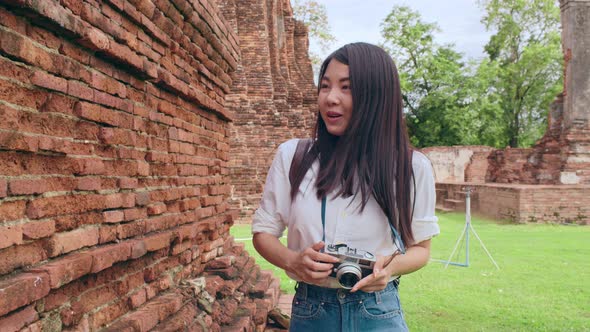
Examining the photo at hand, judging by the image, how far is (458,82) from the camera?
30141 mm

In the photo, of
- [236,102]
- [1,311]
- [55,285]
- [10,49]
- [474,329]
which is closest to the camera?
[1,311]

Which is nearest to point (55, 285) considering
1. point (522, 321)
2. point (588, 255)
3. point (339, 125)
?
point (339, 125)

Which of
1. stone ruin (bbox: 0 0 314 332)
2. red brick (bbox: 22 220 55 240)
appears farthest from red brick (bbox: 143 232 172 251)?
red brick (bbox: 22 220 55 240)

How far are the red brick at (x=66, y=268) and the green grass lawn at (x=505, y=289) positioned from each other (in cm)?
321

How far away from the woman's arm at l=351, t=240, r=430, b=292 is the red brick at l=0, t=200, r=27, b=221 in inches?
39.9

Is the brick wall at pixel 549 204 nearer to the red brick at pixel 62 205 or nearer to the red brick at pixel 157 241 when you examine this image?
the red brick at pixel 157 241

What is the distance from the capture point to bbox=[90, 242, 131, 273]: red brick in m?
2.09

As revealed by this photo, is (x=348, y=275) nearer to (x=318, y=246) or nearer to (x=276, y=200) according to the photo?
(x=318, y=246)

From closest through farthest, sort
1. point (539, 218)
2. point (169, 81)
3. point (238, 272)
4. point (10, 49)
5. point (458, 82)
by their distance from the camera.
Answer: point (10, 49) → point (169, 81) → point (238, 272) → point (539, 218) → point (458, 82)

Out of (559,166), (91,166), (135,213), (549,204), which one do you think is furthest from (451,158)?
(91,166)

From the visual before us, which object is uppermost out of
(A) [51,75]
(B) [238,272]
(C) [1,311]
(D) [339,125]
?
(A) [51,75]

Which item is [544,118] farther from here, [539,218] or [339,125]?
[339,125]

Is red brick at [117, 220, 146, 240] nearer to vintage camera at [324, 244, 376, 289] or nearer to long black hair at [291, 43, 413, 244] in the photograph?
long black hair at [291, 43, 413, 244]

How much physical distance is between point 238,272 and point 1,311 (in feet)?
8.82
